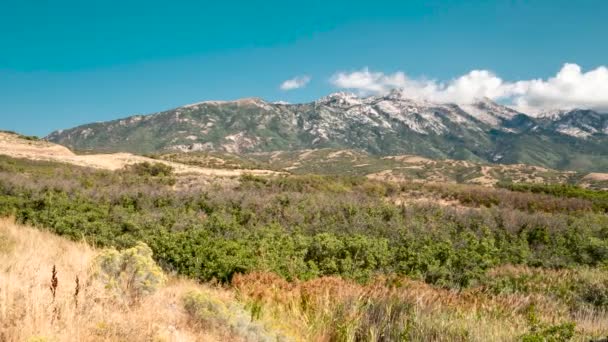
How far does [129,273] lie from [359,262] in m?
7.52

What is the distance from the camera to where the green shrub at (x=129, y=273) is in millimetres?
4762

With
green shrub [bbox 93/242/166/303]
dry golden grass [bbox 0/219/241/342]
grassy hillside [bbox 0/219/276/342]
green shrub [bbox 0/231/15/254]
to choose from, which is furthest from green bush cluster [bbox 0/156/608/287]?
dry golden grass [bbox 0/219/241/342]

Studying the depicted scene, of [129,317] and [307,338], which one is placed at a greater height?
[129,317]

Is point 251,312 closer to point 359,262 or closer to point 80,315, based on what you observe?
point 80,315

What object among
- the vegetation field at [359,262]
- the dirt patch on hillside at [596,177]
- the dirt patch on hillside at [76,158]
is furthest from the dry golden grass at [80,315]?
the dirt patch on hillside at [596,177]

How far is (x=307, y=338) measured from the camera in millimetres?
5246

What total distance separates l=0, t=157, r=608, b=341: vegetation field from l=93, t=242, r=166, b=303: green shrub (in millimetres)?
364

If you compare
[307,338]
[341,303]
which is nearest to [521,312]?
[341,303]

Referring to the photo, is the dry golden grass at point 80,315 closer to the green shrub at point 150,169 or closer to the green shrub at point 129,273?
the green shrub at point 129,273

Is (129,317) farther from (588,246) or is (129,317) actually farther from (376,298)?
(588,246)

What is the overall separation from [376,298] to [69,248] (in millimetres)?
6183

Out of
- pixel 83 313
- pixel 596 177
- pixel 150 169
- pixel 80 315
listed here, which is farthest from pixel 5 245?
pixel 596 177

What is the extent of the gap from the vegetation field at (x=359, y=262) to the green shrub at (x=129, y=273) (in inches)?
14.3

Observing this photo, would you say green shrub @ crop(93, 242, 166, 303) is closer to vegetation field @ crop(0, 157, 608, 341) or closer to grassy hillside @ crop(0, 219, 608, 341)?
grassy hillside @ crop(0, 219, 608, 341)
